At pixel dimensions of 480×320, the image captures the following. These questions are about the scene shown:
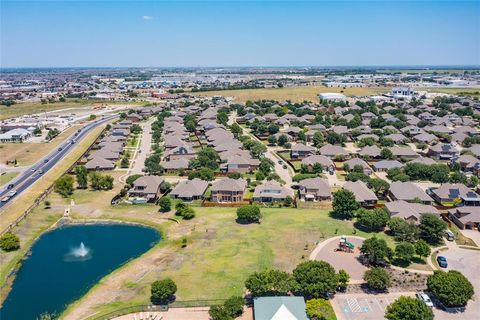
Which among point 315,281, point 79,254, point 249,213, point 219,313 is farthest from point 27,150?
point 315,281

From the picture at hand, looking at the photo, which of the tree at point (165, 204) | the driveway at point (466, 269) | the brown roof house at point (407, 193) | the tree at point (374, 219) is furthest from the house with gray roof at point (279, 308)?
the brown roof house at point (407, 193)

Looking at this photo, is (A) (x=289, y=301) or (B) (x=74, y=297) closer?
(A) (x=289, y=301)

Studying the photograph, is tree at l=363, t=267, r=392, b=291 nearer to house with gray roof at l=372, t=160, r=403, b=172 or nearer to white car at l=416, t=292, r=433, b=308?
white car at l=416, t=292, r=433, b=308

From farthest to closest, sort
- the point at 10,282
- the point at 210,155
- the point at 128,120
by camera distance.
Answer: the point at 128,120, the point at 210,155, the point at 10,282

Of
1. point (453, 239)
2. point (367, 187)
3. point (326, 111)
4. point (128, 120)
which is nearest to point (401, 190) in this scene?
point (367, 187)

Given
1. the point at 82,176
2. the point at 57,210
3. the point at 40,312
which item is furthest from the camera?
the point at 82,176

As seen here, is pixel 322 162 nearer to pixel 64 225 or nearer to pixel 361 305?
pixel 361 305

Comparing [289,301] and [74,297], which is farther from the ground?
[289,301]

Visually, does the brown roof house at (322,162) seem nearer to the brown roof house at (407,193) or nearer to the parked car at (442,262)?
the brown roof house at (407,193)

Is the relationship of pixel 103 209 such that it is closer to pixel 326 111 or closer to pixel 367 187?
pixel 367 187
